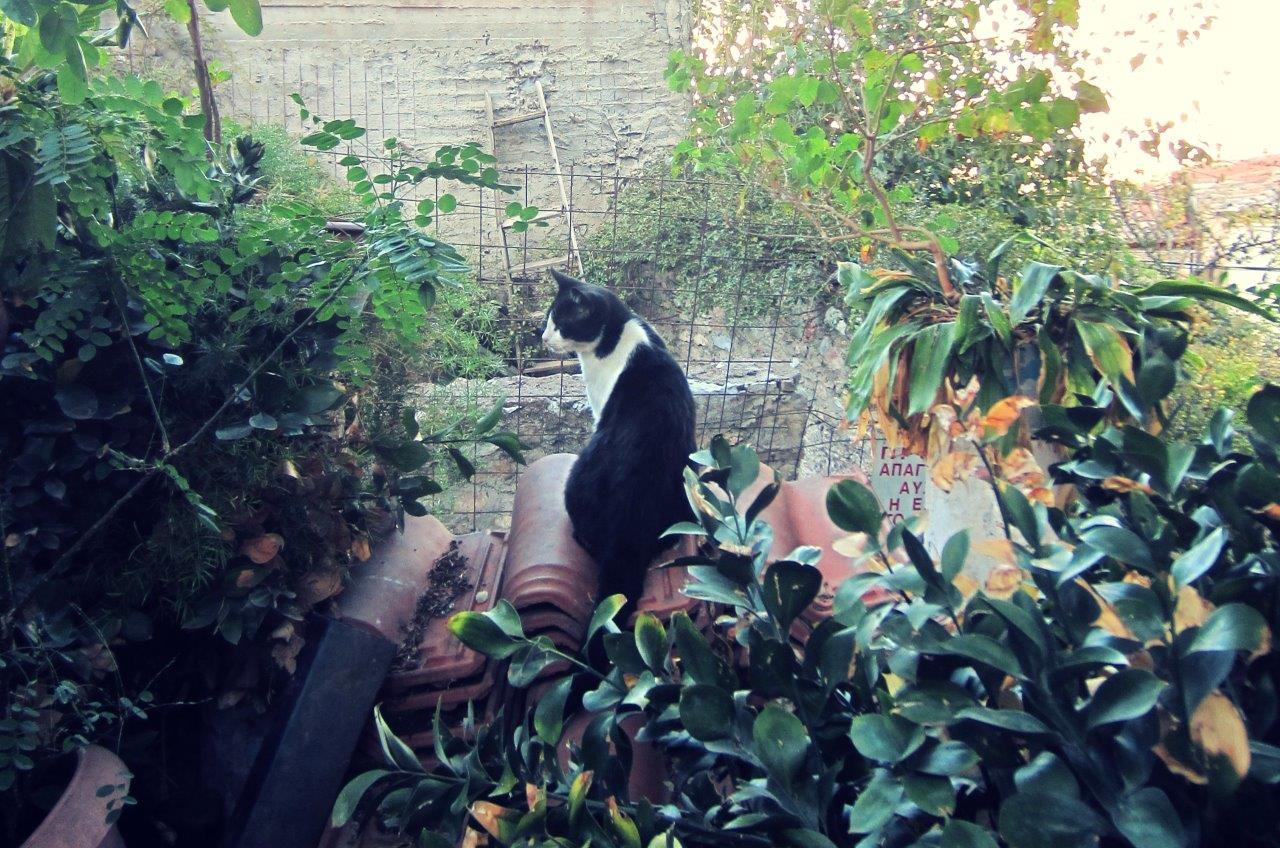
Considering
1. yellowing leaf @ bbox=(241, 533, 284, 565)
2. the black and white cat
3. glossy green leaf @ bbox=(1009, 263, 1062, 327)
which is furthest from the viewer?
the black and white cat

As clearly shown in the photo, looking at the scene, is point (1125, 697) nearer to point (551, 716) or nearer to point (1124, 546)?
point (1124, 546)

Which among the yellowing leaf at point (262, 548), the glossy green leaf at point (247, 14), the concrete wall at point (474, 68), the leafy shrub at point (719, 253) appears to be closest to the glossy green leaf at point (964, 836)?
the glossy green leaf at point (247, 14)

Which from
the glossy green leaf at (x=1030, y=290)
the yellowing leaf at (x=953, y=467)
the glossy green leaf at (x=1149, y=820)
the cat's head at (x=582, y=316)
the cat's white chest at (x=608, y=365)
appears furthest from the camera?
the cat's head at (x=582, y=316)

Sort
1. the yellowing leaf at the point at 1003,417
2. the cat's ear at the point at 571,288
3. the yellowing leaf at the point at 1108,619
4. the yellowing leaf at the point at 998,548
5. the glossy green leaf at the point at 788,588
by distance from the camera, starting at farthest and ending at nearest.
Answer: the cat's ear at the point at 571,288
the yellowing leaf at the point at 1003,417
the glossy green leaf at the point at 788,588
the yellowing leaf at the point at 998,548
the yellowing leaf at the point at 1108,619

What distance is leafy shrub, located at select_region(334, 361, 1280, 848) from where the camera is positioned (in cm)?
72

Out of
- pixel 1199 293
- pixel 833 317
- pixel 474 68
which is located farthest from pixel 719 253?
pixel 474 68

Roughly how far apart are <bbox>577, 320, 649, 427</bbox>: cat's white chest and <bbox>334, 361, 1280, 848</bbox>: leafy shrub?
1898 millimetres

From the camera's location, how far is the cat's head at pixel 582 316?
11.2 feet

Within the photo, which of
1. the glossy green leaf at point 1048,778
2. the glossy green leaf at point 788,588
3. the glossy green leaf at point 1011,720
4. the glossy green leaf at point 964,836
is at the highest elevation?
the glossy green leaf at point 1011,720

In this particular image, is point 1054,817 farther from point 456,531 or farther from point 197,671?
point 456,531

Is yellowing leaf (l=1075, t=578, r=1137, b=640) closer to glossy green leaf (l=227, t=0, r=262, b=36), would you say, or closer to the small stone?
glossy green leaf (l=227, t=0, r=262, b=36)

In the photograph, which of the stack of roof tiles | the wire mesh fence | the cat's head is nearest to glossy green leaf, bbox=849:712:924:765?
the stack of roof tiles

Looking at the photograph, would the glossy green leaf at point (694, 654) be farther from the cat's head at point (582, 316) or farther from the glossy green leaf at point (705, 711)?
the cat's head at point (582, 316)

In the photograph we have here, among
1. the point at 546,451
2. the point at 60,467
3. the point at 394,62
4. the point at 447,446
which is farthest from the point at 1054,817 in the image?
the point at 394,62
